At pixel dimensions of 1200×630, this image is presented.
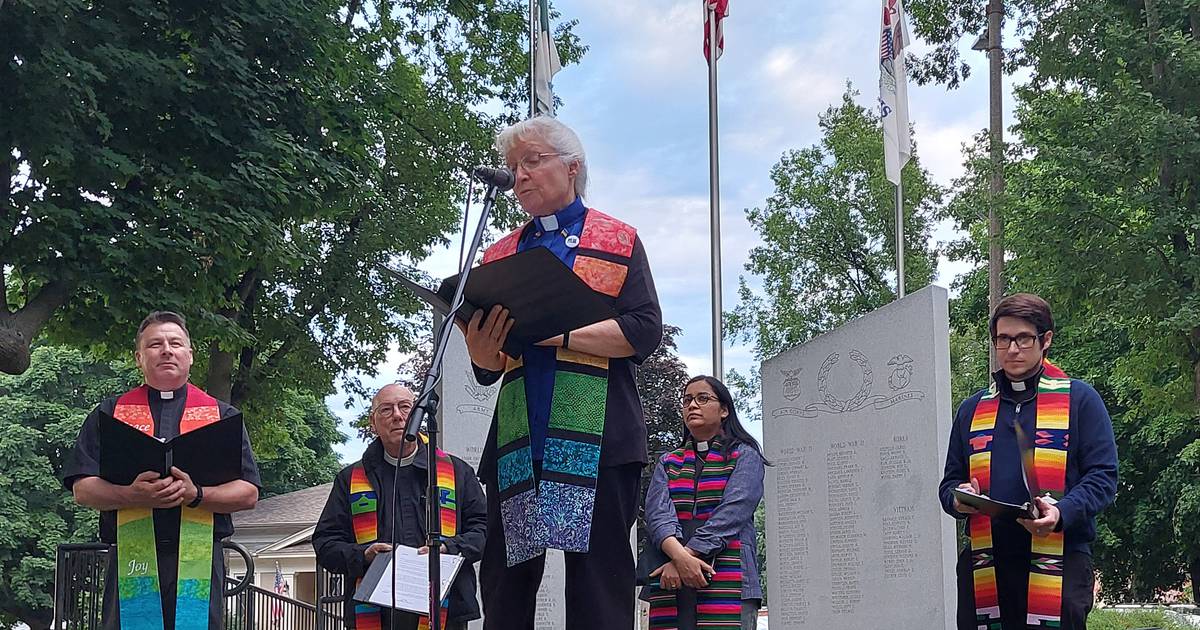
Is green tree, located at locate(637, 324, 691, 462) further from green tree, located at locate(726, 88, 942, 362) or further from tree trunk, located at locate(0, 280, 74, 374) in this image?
tree trunk, located at locate(0, 280, 74, 374)

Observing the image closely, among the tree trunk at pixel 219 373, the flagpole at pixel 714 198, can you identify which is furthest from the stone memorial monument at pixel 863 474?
the tree trunk at pixel 219 373

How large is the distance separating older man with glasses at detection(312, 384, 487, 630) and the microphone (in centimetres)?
269

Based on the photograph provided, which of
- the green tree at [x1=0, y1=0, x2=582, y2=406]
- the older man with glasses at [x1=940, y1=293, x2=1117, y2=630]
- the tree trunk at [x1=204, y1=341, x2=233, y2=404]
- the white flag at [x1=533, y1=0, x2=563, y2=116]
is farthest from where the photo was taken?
the tree trunk at [x1=204, y1=341, x2=233, y2=404]

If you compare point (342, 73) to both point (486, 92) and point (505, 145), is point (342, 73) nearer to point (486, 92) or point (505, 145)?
point (486, 92)

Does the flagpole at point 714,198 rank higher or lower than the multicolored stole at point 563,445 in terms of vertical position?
higher

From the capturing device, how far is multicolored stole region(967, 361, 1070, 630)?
4.08 m

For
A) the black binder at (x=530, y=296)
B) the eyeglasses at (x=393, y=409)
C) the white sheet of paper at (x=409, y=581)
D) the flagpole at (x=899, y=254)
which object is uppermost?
the flagpole at (x=899, y=254)

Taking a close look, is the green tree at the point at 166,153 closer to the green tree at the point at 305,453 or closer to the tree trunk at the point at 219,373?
the tree trunk at the point at 219,373

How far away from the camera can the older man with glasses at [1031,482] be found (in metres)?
4.07

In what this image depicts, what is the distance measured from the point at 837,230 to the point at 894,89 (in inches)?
767

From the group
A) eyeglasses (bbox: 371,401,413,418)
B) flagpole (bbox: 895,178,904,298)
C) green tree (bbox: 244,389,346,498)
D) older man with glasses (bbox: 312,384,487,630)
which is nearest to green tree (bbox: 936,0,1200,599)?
flagpole (bbox: 895,178,904,298)

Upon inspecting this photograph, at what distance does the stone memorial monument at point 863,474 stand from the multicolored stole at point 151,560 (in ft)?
19.5

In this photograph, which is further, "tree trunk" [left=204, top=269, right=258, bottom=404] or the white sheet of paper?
"tree trunk" [left=204, top=269, right=258, bottom=404]

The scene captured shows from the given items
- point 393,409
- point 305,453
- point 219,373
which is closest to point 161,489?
point 393,409
